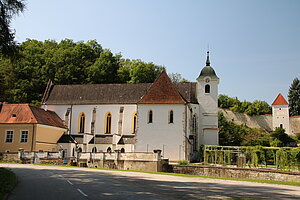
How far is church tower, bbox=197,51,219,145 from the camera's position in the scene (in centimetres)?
5038

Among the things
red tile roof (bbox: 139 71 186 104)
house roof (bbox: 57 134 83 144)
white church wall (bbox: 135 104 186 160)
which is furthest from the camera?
house roof (bbox: 57 134 83 144)

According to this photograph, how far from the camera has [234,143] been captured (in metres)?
63.1

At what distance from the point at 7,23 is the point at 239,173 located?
23605 millimetres

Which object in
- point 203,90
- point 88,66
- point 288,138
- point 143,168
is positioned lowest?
point 143,168

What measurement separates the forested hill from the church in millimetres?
10795

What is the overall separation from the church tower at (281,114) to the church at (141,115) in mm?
23587

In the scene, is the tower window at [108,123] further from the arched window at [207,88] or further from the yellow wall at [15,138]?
the arched window at [207,88]

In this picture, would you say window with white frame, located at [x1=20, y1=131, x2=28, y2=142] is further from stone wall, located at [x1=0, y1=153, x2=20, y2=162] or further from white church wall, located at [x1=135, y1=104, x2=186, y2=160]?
white church wall, located at [x1=135, y1=104, x2=186, y2=160]

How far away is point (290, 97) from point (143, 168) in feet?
206

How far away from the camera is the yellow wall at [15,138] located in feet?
148

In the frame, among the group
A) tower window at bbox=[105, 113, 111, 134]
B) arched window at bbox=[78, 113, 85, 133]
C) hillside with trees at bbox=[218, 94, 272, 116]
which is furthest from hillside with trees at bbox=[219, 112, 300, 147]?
arched window at bbox=[78, 113, 85, 133]

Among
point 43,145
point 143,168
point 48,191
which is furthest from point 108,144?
point 48,191

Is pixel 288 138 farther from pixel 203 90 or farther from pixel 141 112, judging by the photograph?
pixel 141 112

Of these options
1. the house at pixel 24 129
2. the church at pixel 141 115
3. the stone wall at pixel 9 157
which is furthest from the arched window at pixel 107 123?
the stone wall at pixel 9 157
